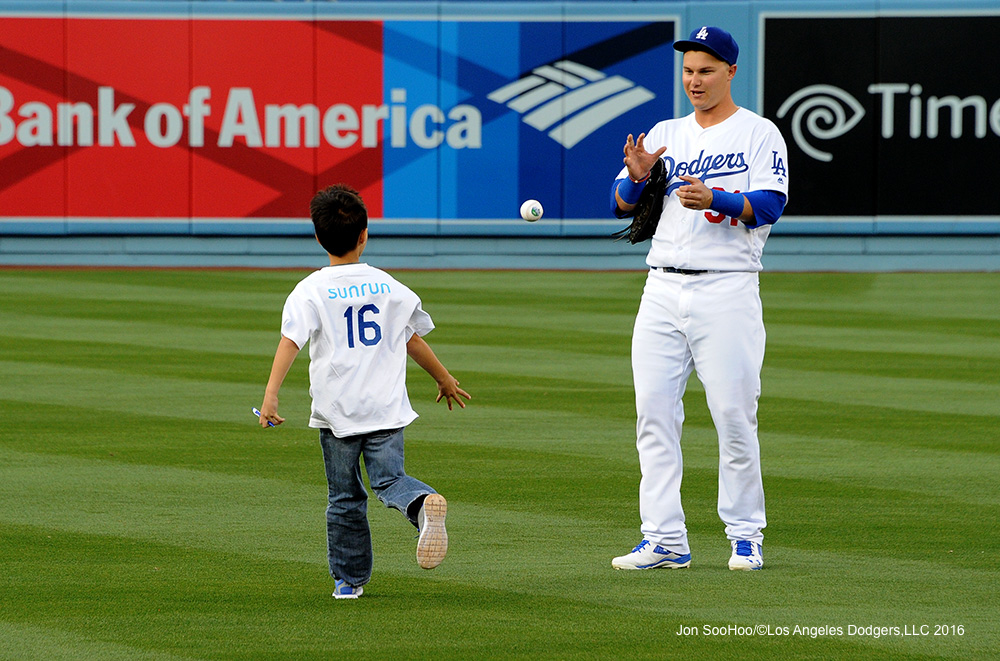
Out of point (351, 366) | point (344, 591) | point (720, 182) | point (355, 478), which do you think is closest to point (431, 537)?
point (355, 478)

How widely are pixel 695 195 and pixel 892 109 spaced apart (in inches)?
652

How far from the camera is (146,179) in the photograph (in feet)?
68.1

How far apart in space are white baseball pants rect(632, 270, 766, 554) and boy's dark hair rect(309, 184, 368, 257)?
4.00 ft

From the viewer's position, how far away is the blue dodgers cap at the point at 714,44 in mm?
5289

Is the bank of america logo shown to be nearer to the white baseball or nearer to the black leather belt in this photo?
the white baseball

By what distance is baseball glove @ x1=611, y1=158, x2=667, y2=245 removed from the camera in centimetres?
537

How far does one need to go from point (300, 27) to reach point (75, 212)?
169 inches

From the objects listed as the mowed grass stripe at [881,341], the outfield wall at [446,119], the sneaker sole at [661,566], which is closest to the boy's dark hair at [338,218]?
the sneaker sole at [661,566]

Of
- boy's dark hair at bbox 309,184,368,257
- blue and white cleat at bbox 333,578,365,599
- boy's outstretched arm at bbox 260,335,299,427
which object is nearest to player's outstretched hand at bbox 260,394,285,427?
boy's outstretched arm at bbox 260,335,299,427

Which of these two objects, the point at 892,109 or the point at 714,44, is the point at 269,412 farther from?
the point at 892,109

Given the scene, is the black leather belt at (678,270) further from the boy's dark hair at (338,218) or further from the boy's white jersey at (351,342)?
the boy's dark hair at (338,218)

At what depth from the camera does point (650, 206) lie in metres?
5.41

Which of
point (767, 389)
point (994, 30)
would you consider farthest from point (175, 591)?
point (994, 30)

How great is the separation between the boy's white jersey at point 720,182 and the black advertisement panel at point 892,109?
15634 mm
